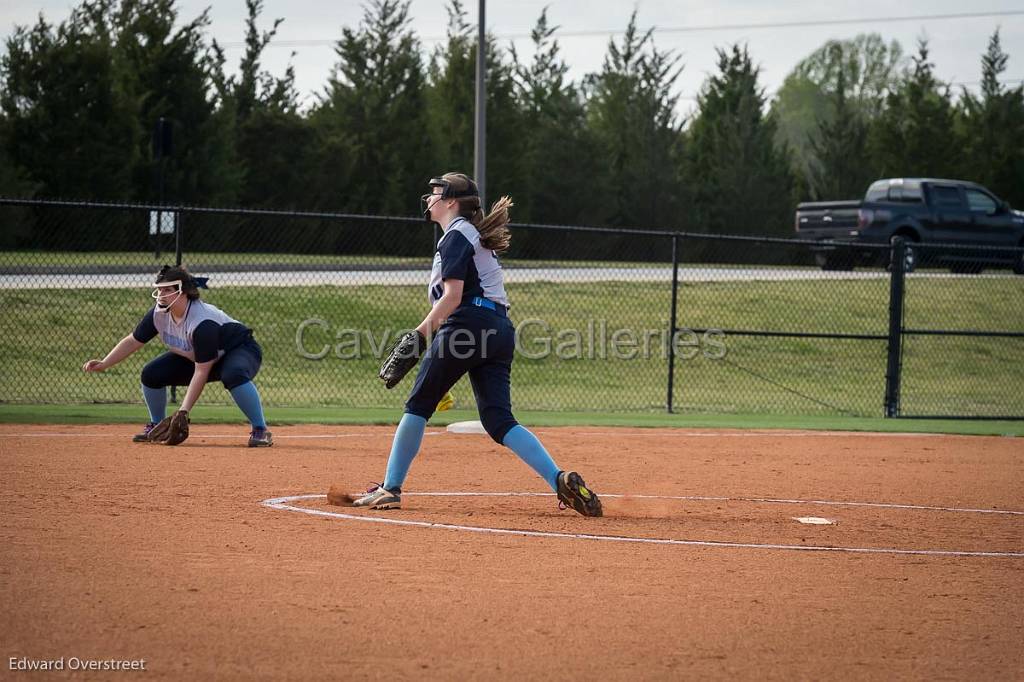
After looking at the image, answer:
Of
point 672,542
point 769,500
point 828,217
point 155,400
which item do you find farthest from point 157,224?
point 828,217

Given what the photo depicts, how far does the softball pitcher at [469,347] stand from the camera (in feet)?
24.4

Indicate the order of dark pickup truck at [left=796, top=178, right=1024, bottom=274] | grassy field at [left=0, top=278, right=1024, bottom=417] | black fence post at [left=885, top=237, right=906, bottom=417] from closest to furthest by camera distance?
black fence post at [left=885, top=237, right=906, bottom=417], grassy field at [left=0, top=278, right=1024, bottom=417], dark pickup truck at [left=796, top=178, right=1024, bottom=274]

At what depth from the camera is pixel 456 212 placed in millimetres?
7637

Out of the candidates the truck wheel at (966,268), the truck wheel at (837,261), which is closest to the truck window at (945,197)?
the truck wheel at (966,268)

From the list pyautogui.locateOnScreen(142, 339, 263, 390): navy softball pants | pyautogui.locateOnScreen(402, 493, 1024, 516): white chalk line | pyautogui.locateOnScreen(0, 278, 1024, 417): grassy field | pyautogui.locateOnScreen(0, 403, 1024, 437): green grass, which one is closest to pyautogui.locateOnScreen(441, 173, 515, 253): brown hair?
pyautogui.locateOnScreen(402, 493, 1024, 516): white chalk line

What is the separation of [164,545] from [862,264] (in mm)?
26947

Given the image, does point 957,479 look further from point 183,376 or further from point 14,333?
point 14,333

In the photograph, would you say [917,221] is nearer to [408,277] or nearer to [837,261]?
[837,261]

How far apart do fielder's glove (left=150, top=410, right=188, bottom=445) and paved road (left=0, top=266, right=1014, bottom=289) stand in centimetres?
769

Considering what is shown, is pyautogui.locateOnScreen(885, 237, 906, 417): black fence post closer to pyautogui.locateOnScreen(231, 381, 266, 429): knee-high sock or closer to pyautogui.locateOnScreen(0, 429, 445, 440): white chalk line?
pyautogui.locateOnScreen(0, 429, 445, 440): white chalk line

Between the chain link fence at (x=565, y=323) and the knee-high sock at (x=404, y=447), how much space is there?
24.5 ft

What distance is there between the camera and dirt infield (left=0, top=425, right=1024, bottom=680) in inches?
185

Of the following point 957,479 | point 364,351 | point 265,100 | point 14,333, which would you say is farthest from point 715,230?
point 957,479

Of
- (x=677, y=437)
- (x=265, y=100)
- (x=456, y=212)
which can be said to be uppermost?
(x=265, y=100)
